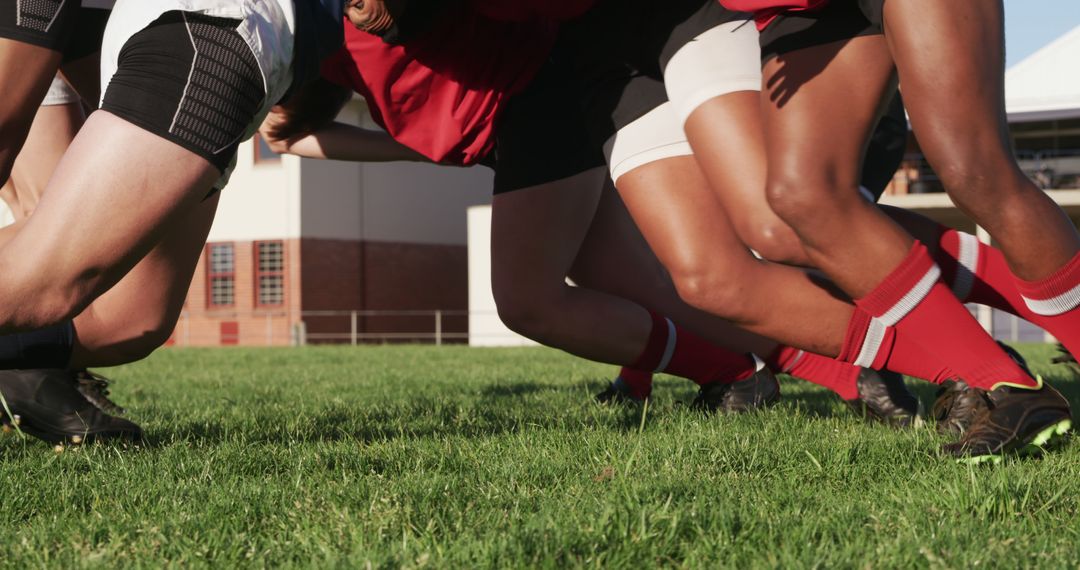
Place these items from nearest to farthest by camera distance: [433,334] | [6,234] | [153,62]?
1. [153,62]
2. [6,234]
3. [433,334]

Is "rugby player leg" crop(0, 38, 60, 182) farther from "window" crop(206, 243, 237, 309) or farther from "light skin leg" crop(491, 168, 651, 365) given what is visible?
"window" crop(206, 243, 237, 309)

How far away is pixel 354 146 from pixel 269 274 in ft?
75.7

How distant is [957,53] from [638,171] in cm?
99

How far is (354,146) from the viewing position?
3.85 metres

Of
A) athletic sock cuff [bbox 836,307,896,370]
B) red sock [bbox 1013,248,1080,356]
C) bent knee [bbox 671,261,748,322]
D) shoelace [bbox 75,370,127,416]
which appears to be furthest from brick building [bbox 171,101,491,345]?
red sock [bbox 1013,248,1080,356]

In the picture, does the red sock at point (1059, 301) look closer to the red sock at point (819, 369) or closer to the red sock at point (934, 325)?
the red sock at point (934, 325)

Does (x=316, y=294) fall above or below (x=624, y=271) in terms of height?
below

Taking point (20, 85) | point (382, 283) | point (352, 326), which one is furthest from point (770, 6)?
point (382, 283)

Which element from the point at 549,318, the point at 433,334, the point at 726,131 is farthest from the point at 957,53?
the point at 433,334

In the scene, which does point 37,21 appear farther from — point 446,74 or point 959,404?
point 959,404

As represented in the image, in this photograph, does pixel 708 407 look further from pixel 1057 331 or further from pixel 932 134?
pixel 932 134

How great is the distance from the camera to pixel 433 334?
27.9 m

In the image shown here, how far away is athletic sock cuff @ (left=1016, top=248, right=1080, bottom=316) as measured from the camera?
9.14 ft

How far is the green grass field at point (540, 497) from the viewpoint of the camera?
1940mm
